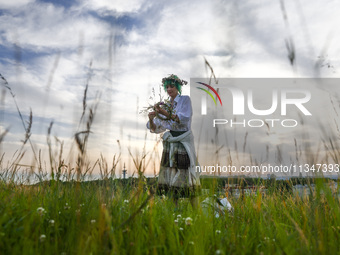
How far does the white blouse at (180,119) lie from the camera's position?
5312mm

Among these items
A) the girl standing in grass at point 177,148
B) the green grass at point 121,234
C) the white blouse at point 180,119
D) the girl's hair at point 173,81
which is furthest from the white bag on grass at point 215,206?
the girl's hair at point 173,81

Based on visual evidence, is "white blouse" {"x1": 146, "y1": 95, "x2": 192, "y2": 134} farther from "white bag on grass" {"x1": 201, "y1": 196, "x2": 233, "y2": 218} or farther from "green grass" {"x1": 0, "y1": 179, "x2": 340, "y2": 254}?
"green grass" {"x1": 0, "y1": 179, "x2": 340, "y2": 254}

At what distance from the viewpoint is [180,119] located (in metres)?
5.29

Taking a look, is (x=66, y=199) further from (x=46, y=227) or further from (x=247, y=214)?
(x=247, y=214)

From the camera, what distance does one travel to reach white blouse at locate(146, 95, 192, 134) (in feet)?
17.4

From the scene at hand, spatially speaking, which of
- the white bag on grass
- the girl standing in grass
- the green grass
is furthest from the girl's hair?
the green grass

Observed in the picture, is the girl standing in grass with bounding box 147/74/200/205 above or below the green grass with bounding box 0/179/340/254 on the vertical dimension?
above

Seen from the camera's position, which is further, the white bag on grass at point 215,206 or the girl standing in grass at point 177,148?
the girl standing in grass at point 177,148

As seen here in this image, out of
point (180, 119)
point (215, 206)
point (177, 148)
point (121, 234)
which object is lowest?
point (121, 234)

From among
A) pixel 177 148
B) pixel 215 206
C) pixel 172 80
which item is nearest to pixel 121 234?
pixel 215 206

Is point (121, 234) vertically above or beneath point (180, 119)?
beneath

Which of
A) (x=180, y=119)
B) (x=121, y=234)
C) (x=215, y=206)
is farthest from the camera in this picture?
(x=180, y=119)

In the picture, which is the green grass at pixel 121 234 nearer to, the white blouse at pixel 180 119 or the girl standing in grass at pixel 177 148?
the girl standing in grass at pixel 177 148

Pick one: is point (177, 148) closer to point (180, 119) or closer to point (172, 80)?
point (180, 119)
